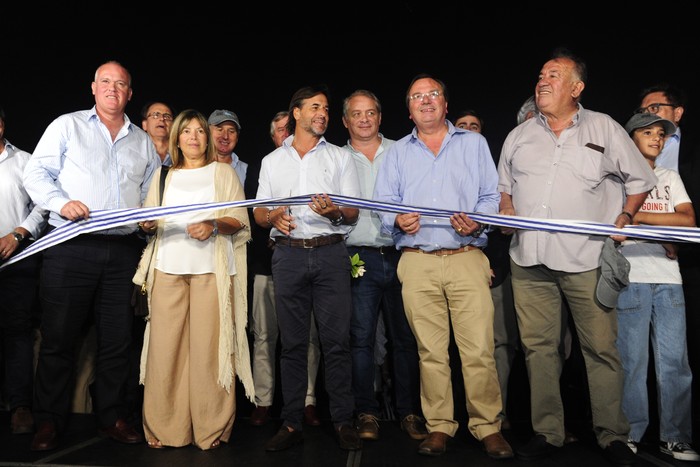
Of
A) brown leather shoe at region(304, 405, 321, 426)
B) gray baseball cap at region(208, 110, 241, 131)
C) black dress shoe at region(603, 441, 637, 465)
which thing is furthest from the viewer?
gray baseball cap at region(208, 110, 241, 131)

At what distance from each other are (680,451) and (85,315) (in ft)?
9.83

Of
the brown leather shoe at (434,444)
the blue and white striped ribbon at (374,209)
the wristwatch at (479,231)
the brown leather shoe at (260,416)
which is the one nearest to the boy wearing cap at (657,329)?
the blue and white striped ribbon at (374,209)

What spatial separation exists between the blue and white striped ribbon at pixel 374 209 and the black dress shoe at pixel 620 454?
954mm

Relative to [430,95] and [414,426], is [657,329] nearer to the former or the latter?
[414,426]

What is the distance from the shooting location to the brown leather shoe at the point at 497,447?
2920 mm

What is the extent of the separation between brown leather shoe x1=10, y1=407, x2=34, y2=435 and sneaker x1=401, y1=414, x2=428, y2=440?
1.98 m

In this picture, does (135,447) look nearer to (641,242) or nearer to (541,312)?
(541,312)

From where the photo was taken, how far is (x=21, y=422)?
3.42m

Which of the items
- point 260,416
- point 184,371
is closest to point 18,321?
point 184,371

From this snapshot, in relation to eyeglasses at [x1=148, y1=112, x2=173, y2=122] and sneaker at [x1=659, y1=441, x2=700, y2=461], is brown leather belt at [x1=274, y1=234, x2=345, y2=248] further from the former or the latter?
sneaker at [x1=659, y1=441, x2=700, y2=461]

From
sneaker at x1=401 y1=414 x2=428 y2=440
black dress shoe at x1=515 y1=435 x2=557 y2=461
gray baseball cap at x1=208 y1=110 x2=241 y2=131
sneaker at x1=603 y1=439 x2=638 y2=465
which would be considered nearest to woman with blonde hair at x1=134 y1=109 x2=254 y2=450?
sneaker at x1=401 y1=414 x2=428 y2=440

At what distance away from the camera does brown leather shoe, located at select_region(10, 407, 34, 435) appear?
3.40 metres

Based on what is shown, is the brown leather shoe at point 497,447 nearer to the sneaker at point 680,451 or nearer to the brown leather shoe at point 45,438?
the sneaker at point 680,451

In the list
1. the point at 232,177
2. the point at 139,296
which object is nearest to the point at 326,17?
the point at 232,177
